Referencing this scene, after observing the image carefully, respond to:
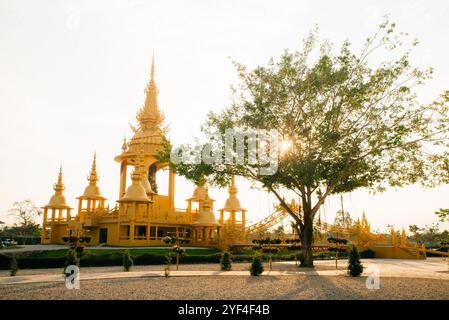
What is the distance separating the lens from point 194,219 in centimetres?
4103

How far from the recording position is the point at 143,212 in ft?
122

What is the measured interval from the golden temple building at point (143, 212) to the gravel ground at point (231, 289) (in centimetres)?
1849

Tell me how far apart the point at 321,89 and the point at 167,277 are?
12263 millimetres

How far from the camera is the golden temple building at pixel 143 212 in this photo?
36.1 metres

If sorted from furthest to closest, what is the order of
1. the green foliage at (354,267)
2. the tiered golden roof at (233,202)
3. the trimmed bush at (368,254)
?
the tiered golden roof at (233,202) < the trimmed bush at (368,254) < the green foliage at (354,267)

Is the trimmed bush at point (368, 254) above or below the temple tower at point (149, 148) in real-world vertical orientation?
below

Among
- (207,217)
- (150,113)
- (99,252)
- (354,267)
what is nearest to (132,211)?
(99,252)

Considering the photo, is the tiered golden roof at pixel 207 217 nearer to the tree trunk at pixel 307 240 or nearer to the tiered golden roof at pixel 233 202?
the tiered golden roof at pixel 233 202

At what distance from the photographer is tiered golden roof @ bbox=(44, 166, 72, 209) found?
139 feet

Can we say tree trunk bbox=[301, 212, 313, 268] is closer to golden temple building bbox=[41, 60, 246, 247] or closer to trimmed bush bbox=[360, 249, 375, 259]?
golden temple building bbox=[41, 60, 246, 247]

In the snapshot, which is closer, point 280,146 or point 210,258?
point 280,146

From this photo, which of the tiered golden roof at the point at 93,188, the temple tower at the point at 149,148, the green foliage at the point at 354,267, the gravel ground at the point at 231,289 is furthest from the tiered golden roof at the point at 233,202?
the gravel ground at the point at 231,289
